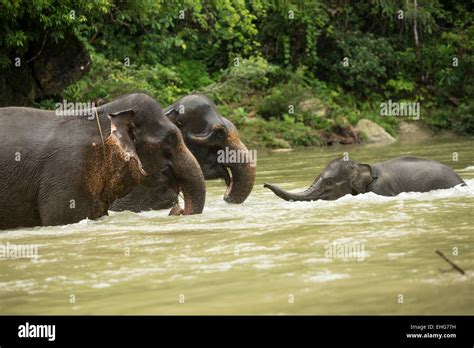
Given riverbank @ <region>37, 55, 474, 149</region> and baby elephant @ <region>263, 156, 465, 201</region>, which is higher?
riverbank @ <region>37, 55, 474, 149</region>

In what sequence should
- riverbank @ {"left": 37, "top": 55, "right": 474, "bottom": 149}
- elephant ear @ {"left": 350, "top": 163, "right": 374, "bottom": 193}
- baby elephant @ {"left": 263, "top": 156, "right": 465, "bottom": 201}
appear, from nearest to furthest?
baby elephant @ {"left": 263, "top": 156, "right": 465, "bottom": 201}
elephant ear @ {"left": 350, "top": 163, "right": 374, "bottom": 193}
riverbank @ {"left": 37, "top": 55, "right": 474, "bottom": 149}

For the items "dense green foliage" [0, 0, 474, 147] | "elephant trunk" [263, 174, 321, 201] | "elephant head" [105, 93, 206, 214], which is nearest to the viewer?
"elephant head" [105, 93, 206, 214]

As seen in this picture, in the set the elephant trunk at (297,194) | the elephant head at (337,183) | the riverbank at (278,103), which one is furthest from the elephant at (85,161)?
the riverbank at (278,103)

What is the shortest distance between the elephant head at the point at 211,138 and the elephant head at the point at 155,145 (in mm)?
1514

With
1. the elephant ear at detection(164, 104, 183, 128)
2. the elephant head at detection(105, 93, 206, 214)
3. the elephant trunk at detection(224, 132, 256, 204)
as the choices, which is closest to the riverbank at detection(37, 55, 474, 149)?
the elephant ear at detection(164, 104, 183, 128)

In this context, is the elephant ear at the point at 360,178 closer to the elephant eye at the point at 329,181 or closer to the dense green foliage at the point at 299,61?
the elephant eye at the point at 329,181

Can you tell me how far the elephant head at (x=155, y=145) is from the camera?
9070 millimetres

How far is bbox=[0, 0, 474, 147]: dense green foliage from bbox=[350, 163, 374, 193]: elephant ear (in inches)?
497

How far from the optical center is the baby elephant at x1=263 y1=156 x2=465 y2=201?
10.9 metres

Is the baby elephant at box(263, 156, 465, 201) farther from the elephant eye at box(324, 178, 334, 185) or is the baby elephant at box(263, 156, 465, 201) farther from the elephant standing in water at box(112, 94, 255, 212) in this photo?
the elephant standing in water at box(112, 94, 255, 212)

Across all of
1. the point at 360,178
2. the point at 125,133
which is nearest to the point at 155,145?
the point at 125,133

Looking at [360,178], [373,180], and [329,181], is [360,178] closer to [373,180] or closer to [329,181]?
[373,180]
